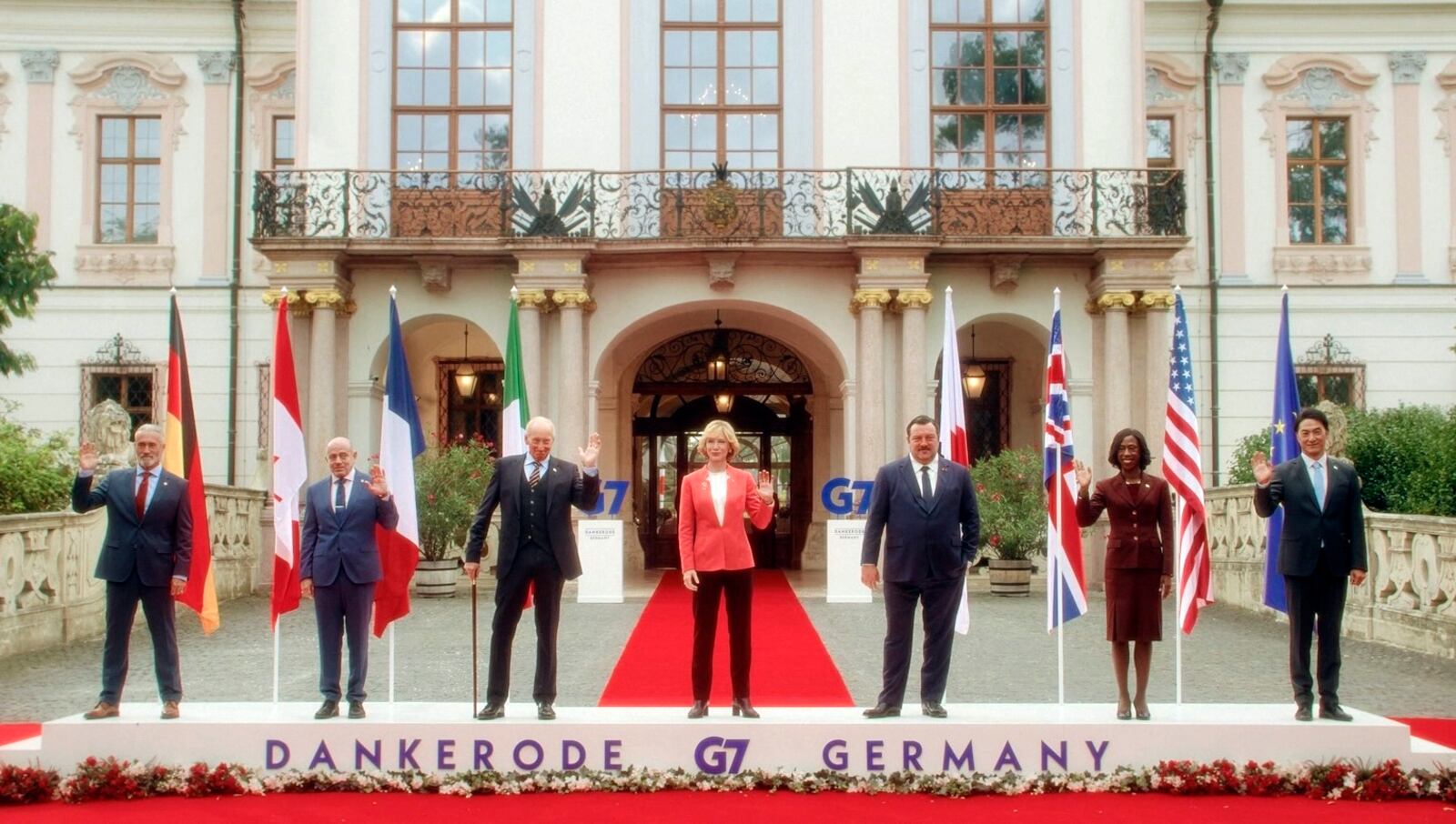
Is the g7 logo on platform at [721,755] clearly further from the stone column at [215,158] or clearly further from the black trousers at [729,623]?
the stone column at [215,158]

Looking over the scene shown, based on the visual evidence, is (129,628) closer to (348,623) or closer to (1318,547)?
(348,623)

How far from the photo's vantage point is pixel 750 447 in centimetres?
2606

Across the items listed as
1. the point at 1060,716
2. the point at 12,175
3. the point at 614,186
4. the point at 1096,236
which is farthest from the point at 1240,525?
the point at 12,175

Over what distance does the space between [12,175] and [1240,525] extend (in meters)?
20.5

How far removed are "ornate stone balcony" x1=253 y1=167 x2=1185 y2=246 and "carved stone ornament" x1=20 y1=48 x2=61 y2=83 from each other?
7013mm

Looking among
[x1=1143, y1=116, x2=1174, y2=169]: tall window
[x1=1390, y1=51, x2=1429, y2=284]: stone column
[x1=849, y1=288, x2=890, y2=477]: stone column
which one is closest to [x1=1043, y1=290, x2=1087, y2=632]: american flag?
[x1=849, y1=288, x2=890, y2=477]: stone column

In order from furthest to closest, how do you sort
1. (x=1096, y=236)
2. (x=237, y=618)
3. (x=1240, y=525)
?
1. (x=1096, y=236)
2. (x=1240, y=525)
3. (x=237, y=618)

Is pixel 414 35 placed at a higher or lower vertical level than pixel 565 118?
higher

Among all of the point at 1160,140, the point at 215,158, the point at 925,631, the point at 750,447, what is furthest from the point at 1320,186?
the point at 925,631

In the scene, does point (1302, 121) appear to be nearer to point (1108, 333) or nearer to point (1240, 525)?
point (1108, 333)

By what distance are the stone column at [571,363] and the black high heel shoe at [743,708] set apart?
12414 mm

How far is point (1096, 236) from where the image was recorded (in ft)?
68.6

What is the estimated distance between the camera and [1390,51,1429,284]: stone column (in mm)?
25391

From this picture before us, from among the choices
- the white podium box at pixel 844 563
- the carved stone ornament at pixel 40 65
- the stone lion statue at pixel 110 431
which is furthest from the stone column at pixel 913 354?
the carved stone ornament at pixel 40 65
